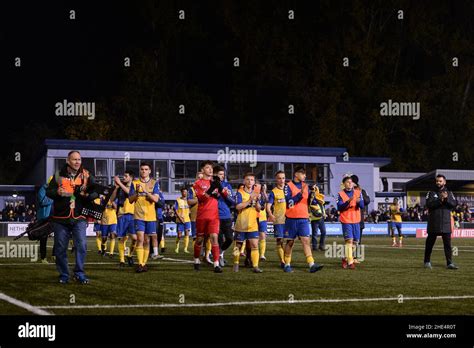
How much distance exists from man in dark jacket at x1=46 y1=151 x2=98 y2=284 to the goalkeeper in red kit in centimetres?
326

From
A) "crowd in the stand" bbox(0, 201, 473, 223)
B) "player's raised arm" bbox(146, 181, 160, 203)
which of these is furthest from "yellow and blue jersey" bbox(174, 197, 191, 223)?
"crowd in the stand" bbox(0, 201, 473, 223)

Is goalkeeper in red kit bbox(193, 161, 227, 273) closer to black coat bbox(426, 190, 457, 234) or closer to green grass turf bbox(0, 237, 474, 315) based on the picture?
green grass turf bbox(0, 237, 474, 315)

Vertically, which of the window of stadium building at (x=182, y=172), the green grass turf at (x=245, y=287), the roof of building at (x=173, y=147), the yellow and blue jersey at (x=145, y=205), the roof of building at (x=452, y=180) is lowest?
the green grass turf at (x=245, y=287)

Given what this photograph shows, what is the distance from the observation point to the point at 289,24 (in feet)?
213

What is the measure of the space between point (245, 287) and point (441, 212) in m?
6.89

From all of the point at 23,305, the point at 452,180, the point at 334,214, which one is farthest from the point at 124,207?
the point at 452,180

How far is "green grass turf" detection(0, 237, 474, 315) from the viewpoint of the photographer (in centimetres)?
965

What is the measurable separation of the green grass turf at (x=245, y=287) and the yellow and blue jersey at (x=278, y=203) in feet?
4.62

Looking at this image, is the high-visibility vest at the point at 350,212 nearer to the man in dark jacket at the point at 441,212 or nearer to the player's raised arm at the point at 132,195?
the man in dark jacket at the point at 441,212

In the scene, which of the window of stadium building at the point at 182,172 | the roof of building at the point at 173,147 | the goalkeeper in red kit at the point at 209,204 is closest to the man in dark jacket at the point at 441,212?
the goalkeeper in red kit at the point at 209,204

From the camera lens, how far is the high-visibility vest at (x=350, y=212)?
58.1 ft

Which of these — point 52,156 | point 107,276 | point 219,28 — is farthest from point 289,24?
point 107,276
